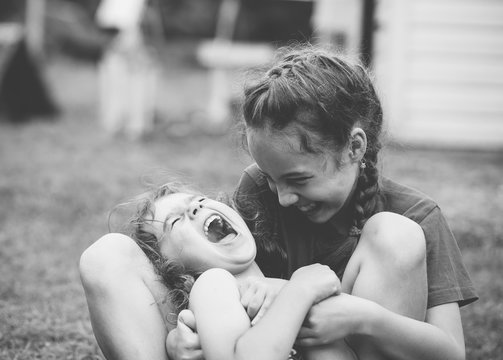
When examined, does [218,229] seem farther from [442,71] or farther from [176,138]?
[442,71]

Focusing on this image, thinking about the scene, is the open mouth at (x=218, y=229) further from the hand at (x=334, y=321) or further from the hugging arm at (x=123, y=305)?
the hand at (x=334, y=321)

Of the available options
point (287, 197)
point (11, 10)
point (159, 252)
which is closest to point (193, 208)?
point (159, 252)

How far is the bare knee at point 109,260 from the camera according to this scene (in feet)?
6.36

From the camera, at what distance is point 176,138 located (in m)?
6.77

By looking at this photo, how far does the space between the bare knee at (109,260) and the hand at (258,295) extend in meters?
0.36

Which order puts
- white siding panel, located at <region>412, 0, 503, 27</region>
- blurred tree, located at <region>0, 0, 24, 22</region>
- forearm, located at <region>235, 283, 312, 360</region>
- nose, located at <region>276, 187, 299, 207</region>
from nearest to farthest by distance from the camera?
1. forearm, located at <region>235, 283, 312, 360</region>
2. nose, located at <region>276, 187, 299, 207</region>
3. white siding panel, located at <region>412, 0, 503, 27</region>
4. blurred tree, located at <region>0, 0, 24, 22</region>

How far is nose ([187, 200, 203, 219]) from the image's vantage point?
2057 mm

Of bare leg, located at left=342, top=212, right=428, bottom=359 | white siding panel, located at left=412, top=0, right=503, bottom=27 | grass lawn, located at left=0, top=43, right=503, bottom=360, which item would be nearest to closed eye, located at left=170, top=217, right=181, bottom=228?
grass lawn, located at left=0, top=43, right=503, bottom=360

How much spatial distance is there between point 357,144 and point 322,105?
7.8 inches

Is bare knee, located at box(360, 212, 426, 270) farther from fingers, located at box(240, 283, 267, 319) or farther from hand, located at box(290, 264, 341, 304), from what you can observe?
fingers, located at box(240, 283, 267, 319)

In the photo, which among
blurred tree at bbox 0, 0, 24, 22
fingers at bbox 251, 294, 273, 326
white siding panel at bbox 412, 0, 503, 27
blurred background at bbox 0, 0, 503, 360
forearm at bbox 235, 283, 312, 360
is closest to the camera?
forearm at bbox 235, 283, 312, 360

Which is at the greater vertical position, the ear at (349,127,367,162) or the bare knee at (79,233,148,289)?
the ear at (349,127,367,162)

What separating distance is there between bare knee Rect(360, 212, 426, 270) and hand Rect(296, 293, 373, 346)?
5.8 inches

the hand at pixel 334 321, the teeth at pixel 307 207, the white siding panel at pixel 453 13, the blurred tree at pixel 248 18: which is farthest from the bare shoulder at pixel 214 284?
the blurred tree at pixel 248 18
